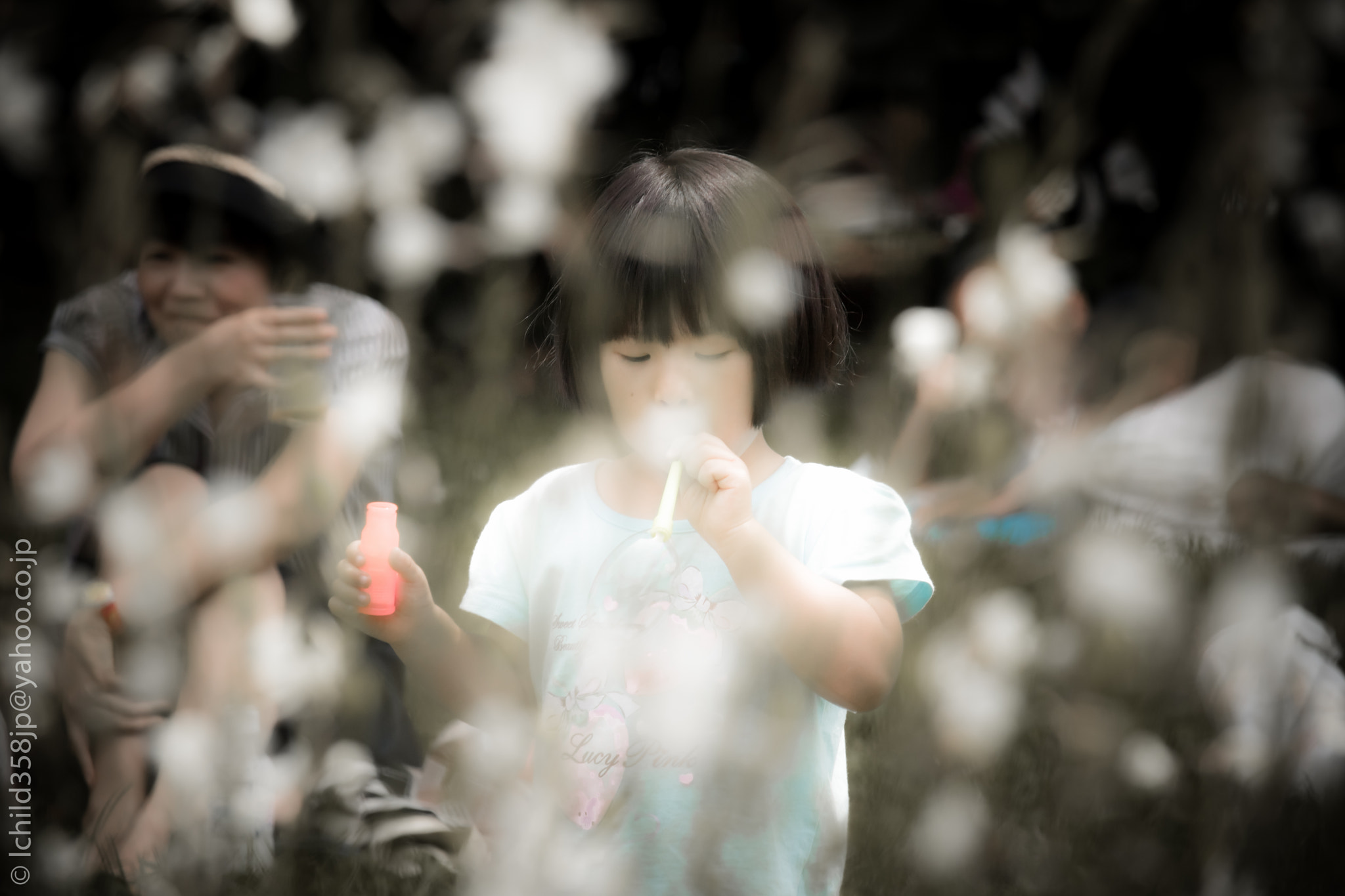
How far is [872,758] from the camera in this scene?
3.44 feet

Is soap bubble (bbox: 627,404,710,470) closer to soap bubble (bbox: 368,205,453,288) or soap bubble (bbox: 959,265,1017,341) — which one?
soap bubble (bbox: 368,205,453,288)

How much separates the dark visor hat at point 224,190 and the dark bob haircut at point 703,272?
0.46m

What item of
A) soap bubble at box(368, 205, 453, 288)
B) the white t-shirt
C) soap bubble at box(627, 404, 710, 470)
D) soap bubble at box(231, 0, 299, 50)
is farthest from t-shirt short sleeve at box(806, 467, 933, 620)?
soap bubble at box(231, 0, 299, 50)

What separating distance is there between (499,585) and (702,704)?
170mm

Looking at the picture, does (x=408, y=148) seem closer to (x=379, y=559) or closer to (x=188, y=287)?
(x=188, y=287)

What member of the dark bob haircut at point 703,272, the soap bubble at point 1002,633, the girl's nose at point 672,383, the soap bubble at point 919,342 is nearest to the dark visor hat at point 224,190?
the dark bob haircut at point 703,272

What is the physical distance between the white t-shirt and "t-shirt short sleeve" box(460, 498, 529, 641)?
3cm

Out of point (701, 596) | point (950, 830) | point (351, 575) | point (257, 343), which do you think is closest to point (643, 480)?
point (701, 596)

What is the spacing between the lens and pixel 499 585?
0.73 m

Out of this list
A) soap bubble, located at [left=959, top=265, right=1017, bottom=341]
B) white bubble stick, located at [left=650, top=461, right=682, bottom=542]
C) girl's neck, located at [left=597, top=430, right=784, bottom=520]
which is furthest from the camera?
soap bubble, located at [left=959, top=265, right=1017, bottom=341]

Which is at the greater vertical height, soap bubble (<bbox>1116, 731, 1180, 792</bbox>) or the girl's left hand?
the girl's left hand

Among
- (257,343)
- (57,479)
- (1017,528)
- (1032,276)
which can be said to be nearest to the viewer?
(257,343)

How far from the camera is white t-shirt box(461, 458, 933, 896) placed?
2.13 ft

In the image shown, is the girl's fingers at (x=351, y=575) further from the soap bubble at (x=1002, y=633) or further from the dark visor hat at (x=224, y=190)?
the soap bubble at (x=1002, y=633)
